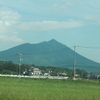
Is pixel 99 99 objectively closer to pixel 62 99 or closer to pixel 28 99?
pixel 62 99

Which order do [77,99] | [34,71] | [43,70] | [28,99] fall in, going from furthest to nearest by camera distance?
[43,70] → [34,71] → [77,99] → [28,99]

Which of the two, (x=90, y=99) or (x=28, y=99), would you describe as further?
(x=90, y=99)

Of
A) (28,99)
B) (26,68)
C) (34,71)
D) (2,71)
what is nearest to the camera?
(28,99)

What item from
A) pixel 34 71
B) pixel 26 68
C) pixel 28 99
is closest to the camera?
pixel 28 99

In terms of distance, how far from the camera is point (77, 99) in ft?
43.5

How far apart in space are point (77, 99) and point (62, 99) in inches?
33.6

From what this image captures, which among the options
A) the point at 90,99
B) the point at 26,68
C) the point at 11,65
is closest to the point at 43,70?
the point at 26,68

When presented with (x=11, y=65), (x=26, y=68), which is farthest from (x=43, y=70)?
(x=11, y=65)

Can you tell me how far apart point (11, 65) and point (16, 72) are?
13.2 feet

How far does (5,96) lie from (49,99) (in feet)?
6.72

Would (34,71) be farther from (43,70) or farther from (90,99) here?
(90,99)

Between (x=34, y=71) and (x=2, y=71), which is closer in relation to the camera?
(x=2, y=71)

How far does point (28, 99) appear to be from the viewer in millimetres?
12172

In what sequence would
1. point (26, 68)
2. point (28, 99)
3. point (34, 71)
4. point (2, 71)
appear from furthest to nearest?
point (34, 71), point (26, 68), point (2, 71), point (28, 99)
